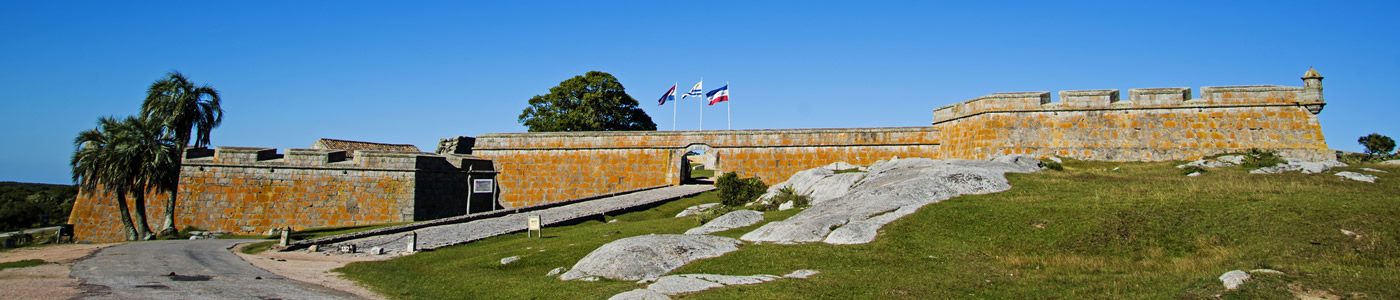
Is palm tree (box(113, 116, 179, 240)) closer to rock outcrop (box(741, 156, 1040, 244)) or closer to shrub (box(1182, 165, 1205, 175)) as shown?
rock outcrop (box(741, 156, 1040, 244))

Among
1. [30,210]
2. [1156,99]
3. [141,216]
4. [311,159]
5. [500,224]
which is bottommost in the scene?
[30,210]

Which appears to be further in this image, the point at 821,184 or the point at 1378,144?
the point at 1378,144

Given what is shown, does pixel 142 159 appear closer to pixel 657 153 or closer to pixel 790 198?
pixel 657 153

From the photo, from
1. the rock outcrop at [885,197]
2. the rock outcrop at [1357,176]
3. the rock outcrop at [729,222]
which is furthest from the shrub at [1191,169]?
the rock outcrop at [729,222]

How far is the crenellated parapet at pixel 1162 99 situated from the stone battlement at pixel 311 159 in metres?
25.0

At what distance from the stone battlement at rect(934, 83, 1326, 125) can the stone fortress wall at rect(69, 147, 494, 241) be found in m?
25.6

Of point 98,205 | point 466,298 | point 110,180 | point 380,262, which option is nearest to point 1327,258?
point 466,298

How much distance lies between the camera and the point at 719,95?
40938 mm

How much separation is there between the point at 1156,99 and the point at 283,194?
3771 cm

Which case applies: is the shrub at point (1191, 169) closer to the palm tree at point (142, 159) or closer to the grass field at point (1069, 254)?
the grass field at point (1069, 254)

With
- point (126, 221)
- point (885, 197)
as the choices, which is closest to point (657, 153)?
point (885, 197)

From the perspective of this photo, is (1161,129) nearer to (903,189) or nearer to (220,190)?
(903,189)

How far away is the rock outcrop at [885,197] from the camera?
16969 mm

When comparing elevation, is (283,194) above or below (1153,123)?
below
